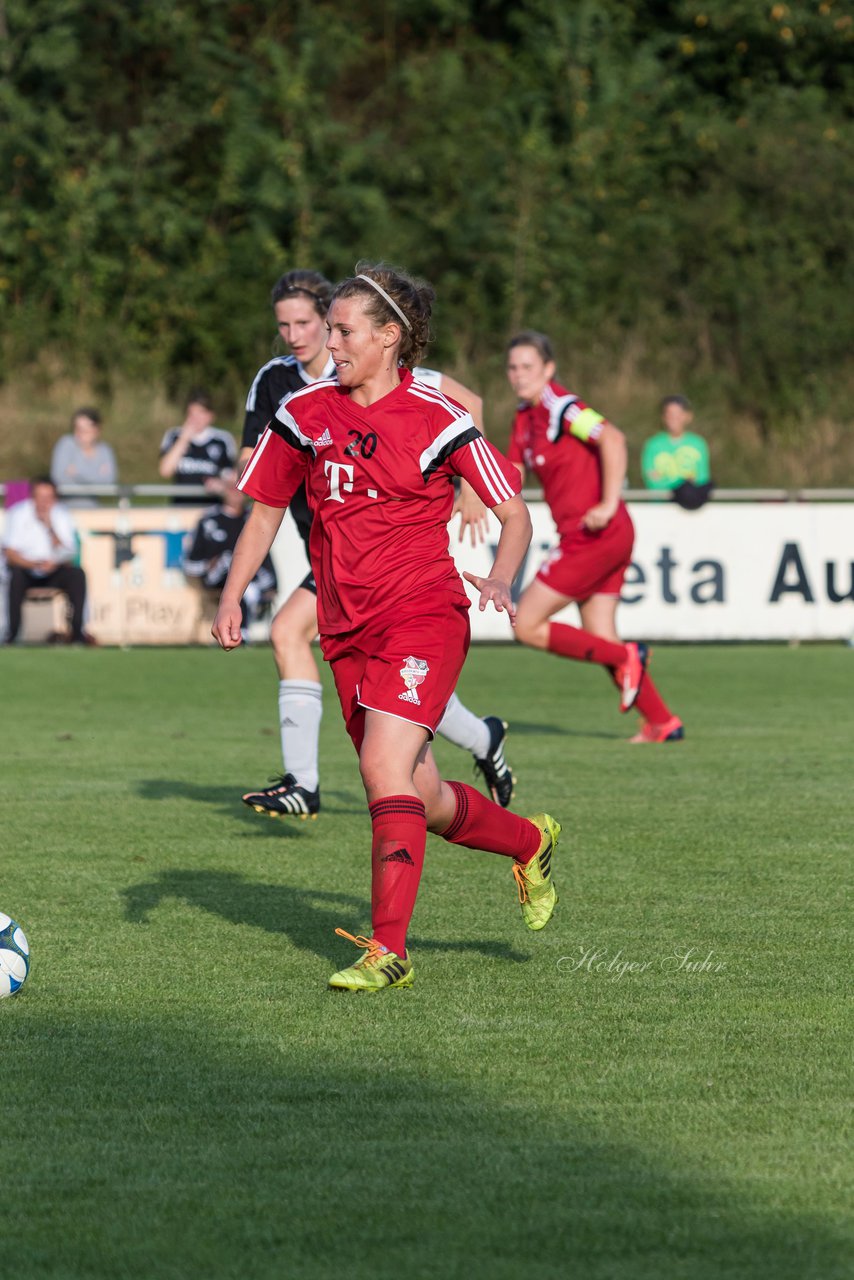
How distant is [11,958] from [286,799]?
7.42 ft

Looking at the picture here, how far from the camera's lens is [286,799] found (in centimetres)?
699

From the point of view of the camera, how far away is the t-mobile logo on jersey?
503 cm

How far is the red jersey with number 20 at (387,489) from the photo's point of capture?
502 cm

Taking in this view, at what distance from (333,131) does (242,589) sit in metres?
24.8

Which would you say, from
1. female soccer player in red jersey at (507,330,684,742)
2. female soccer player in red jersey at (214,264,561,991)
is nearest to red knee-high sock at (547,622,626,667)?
female soccer player in red jersey at (507,330,684,742)

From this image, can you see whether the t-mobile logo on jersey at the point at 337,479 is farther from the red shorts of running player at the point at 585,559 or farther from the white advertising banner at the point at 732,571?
the white advertising banner at the point at 732,571

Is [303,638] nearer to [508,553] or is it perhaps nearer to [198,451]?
[508,553]

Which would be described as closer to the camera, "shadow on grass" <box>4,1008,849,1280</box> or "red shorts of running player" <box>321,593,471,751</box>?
"shadow on grass" <box>4,1008,849,1280</box>

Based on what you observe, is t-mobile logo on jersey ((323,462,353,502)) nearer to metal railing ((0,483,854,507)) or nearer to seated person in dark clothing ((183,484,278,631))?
seated person in dark clothing ((183,484,278,631))

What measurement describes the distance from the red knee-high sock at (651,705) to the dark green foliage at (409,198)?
17.9 metres

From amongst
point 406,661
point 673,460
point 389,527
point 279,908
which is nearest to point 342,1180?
point 406,661

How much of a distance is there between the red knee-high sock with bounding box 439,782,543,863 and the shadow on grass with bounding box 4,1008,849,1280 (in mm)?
975

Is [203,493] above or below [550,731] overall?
above

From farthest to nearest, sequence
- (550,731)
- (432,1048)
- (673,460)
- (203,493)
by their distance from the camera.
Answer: (673,460) → (203,493) → (550,731) → (432,1048)
